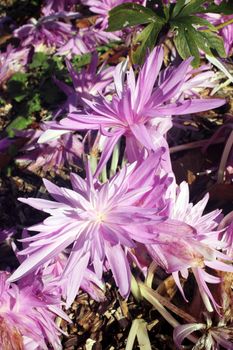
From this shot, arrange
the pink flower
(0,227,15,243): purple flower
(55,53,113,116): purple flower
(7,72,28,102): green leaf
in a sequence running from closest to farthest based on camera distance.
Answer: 1. (0,227,15,243): purple flower
2. (55,53,113,116): purple flower
3. (7,72,28,102): green leaf
4. the pink flower

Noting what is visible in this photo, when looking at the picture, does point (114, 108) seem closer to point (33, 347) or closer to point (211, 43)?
point (211, 43)

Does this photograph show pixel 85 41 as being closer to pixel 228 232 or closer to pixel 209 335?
pixel 228 232

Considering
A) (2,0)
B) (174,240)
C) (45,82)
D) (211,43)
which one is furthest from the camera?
(2,0)

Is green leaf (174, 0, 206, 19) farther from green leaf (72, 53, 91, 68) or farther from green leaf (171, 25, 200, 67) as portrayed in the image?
green leaf (72, 53, 91, 68)

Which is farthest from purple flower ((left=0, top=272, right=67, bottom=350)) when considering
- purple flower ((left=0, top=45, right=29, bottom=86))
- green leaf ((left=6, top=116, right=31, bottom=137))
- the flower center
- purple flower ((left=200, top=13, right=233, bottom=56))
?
purple flower ((left=0, top=45, right=29, bottom=86))

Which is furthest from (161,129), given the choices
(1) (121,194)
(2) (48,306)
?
(2) (48,306)

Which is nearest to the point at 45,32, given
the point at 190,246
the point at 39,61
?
the point at 39,61
